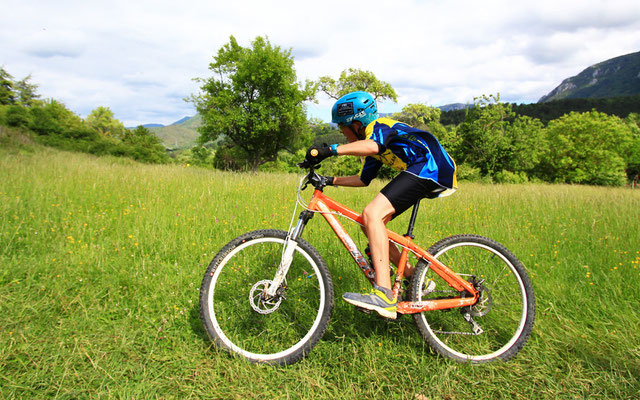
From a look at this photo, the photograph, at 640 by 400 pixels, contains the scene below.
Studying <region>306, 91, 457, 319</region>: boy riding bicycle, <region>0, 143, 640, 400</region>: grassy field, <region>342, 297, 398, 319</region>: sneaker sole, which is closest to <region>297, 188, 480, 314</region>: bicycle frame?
<region>306, 91, 457, 319</region>: boy riding bicycle

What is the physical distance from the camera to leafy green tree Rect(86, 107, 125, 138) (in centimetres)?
8049

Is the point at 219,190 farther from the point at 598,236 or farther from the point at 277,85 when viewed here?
the point at 277,85

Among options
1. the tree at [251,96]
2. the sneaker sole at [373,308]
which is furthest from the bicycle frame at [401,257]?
the tree at [251,96]

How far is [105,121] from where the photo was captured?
8350 centimetres

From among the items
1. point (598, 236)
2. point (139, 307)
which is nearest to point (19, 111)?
point (139, 307)

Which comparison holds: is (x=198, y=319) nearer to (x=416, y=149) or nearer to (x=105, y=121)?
(x=416, y=149)

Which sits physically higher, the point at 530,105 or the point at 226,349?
the point at 530,105

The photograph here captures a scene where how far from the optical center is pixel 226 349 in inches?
91.7

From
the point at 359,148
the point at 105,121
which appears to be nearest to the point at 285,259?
the point at 359,148

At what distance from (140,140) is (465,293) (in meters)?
49.1

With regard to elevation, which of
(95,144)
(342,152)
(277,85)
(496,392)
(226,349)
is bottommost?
(496,392)

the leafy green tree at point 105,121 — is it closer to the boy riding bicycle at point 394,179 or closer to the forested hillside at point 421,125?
the forested hillside at point 421,125

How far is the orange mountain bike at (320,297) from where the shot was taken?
2.37 m

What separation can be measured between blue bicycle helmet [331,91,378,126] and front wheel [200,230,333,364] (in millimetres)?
1057
